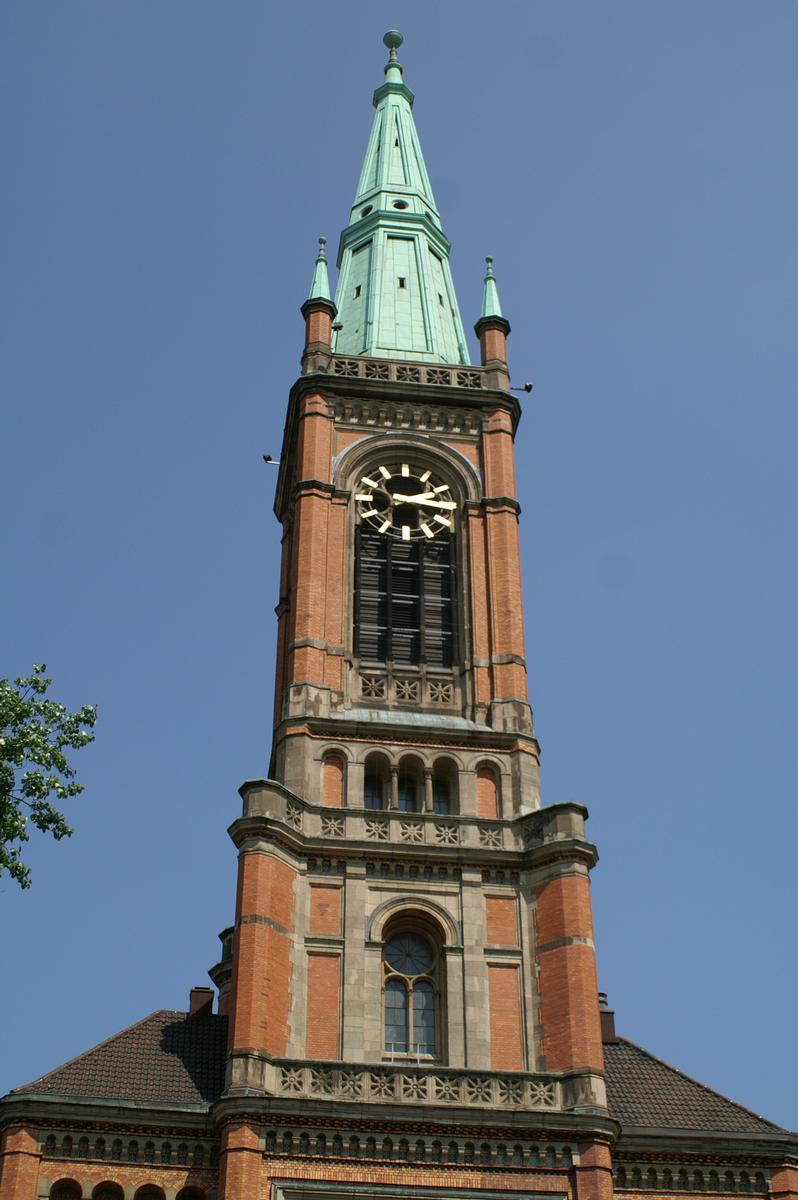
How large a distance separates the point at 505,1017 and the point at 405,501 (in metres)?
16.2

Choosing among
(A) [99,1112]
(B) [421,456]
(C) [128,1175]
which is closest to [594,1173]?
(C) [128,1175]

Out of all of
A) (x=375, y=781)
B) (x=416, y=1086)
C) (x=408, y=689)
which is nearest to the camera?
(x=416, y=1086)

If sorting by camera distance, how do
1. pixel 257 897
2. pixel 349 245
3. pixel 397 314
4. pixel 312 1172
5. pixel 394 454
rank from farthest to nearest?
pixel 349 245
pixel 397 314
pixel 394 454
pixel 257 897
pixel 312 1172

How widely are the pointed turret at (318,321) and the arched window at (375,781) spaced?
1396 cm

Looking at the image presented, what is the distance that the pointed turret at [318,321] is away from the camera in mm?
50406

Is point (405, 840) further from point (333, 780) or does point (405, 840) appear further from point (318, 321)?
point (318, 321)

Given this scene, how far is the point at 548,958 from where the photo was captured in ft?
125

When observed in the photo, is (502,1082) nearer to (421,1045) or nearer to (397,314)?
(421,1045)

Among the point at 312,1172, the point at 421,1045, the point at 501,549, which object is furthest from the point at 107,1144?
the point at 501,549

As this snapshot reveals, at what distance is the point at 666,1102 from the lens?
37.8 metres

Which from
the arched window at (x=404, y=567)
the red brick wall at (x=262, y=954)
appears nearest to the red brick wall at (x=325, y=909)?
the red brick wall at (x=262, y=954)

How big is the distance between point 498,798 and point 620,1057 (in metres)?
6.94

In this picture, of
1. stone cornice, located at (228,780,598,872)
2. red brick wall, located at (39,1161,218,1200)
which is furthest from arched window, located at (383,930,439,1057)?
red brick wall, located at (39,1161,218,1200)

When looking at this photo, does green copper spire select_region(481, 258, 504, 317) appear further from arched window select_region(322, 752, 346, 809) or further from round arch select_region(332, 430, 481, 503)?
arched window select_region(322, 752, 346, 809)
